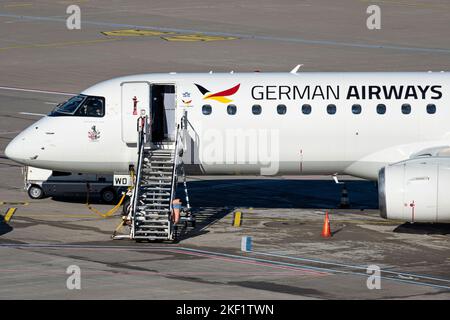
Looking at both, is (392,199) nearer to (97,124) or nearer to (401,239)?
(401,239)

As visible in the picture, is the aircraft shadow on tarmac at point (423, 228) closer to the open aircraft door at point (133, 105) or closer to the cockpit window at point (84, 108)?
the open aircraft door at point (133, 105)

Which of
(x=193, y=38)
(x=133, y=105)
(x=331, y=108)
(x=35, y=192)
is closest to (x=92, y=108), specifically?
(x=133, y=105)

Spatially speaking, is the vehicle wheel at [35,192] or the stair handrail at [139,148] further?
the vehicle wheel at [35,192]

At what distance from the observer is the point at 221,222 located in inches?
1775

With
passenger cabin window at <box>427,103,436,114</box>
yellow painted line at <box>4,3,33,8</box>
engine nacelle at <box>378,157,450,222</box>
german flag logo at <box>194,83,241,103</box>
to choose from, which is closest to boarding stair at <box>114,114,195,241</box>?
german flag logo at <box>194,83,241,103</box>

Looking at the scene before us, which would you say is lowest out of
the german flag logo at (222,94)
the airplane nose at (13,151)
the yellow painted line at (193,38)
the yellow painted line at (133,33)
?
the airplane nose at (13,151)

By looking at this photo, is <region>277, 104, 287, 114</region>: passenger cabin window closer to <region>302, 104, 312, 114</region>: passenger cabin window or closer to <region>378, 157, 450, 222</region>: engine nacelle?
<region>302, 104, 312, 114</region>: passenger cabin window

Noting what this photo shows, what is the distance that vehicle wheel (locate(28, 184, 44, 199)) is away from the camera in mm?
49875

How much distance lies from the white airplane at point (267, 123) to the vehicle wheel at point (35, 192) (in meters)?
4.34

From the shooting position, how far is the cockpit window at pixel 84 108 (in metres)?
45.5

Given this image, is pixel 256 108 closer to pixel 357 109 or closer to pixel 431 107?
pixel 357 109

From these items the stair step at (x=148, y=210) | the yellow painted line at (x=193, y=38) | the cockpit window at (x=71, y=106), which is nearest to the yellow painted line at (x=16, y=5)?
the yellow painted line at (x=193, y=38)

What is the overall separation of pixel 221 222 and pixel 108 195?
253 inches
